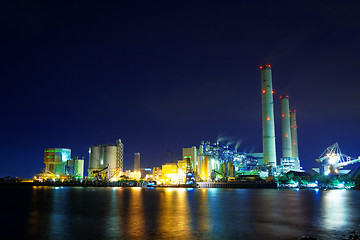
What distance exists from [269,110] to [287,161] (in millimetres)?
40799

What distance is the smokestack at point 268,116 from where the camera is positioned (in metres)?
171

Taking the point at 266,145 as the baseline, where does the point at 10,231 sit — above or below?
below

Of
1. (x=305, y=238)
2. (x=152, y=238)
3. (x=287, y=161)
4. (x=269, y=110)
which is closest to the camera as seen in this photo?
(x=305, y=238)

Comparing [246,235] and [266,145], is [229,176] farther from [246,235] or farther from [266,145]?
[246,235]

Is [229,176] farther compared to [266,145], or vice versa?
[229,176]

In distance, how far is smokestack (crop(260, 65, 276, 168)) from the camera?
17075 centimetres

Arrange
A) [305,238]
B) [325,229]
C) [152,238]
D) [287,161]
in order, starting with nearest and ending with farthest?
[305,238] → [152,238] → [325,229] → [287,161]

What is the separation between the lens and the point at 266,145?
172 metres

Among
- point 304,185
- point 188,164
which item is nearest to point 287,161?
point 304,185

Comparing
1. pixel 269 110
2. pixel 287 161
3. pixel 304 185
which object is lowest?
pixel 304 185

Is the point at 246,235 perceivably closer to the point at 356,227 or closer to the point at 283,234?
the point at 283,234

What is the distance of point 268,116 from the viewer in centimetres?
17088

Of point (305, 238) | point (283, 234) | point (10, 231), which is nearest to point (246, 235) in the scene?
point (283, 234)

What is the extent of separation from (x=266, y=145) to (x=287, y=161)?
31.8 m
